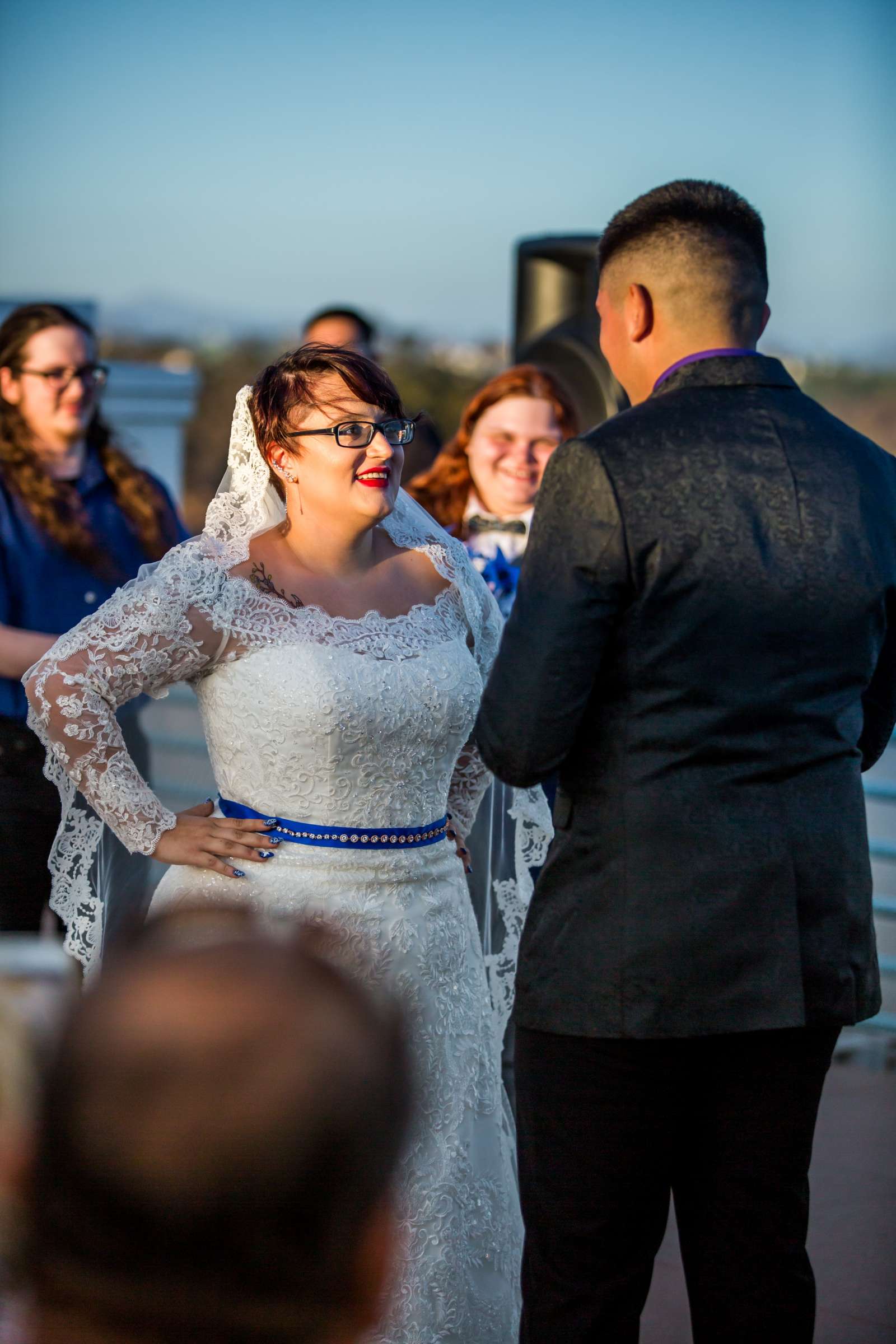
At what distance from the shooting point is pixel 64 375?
354 centimetres

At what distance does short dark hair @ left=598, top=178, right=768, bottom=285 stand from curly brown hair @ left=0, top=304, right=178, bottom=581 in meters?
1.88

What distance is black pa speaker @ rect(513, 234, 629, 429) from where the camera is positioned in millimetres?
5418

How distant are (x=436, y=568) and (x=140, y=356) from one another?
5080 cm

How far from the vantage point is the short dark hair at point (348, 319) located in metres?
4.95

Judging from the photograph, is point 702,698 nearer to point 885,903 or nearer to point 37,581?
point 37,581

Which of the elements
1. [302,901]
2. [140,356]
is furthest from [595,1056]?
[140,356]

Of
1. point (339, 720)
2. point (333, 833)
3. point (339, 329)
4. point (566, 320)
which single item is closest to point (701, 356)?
point (339, 720)

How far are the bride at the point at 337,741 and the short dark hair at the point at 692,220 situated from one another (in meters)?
0.77

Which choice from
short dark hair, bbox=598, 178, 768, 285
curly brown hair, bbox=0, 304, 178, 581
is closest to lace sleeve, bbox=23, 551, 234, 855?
curly brown hair, bbox=0, 304, 178, 581

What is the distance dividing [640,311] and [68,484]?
6.53 feet

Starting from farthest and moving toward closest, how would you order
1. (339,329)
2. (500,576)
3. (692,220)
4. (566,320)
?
1. (566,320)
2. (339,329)
3. (500,576)
4. (692,220)

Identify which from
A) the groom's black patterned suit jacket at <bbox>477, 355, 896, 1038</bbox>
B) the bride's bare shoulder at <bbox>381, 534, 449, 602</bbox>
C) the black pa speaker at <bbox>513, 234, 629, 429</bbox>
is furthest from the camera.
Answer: the black pa speaker at <bbox>513, 234, 629, 429</bbox>

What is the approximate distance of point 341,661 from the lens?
101 inches

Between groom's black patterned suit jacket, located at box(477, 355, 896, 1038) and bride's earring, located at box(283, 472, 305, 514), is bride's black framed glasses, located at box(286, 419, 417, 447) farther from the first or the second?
groom's black patterned suit jacket, located at box(477, 355, 896, 1038)
